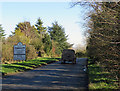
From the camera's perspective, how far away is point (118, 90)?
25.8 feet

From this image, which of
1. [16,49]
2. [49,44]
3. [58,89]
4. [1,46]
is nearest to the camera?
[58,89]

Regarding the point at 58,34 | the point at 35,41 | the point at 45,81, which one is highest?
the point at 58,34

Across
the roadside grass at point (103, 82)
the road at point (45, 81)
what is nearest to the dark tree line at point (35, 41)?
the road at point (45, 81)

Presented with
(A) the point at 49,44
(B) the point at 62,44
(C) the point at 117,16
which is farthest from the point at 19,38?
(B) the point at 62,44

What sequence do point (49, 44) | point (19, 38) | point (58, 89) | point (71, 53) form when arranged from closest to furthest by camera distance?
1. point (58, 89)
2. point (71, 53)
3. point (19, 38)
4. point (49, 44)

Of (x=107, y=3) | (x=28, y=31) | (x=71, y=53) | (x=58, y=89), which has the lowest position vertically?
(x=58, y=89)

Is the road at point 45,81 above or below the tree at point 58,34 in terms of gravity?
below

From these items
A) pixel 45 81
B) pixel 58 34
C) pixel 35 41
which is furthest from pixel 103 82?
pixel 58 34

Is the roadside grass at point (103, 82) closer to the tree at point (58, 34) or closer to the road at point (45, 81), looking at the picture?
the road at point (45, 81)

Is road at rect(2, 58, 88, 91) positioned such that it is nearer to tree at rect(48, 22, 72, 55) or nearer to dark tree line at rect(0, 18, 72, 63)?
dark tree line at rect(0, 18, 72, 63)

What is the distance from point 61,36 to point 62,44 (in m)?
2.84

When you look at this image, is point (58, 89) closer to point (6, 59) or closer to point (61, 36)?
point (6, 59)

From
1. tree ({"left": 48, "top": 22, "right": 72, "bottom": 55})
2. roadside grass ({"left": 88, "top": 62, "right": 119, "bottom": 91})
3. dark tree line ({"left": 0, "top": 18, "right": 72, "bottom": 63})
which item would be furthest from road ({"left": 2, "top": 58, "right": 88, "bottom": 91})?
tree ({"left": 48, "top": 22, "right": 72, "bottom": 55})

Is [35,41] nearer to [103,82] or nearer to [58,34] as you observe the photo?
[58,34]
